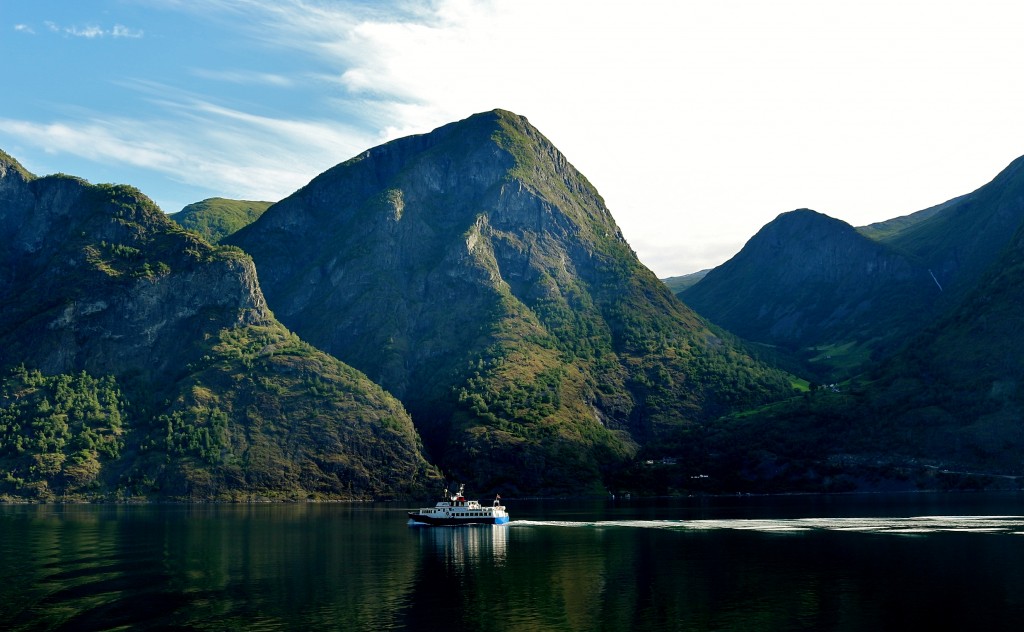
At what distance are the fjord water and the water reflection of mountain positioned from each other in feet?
2.17

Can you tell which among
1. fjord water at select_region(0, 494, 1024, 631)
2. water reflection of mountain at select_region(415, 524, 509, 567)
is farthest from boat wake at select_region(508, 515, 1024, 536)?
water reflection of mountain at select_region(415, 524, 509, 567)

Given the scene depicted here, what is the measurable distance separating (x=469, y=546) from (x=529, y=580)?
51739mm

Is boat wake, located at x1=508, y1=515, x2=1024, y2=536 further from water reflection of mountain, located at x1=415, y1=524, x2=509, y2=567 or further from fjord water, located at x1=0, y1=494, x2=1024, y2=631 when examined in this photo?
water reflection of mountain, located at x1=415, y1=524, x2=509, y2=567

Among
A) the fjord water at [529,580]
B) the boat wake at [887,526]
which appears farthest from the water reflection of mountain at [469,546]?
the boat wake at [887,526]

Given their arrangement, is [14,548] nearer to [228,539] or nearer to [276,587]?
[228,539]

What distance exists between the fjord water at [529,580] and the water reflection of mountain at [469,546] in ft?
2.17

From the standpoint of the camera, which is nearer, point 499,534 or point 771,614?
point 771,614

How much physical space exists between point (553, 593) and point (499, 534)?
87714 mm

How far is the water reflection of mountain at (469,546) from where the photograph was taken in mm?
144438

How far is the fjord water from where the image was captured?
9019 cm

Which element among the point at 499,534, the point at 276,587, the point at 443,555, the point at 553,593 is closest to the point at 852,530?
the point at 499,534

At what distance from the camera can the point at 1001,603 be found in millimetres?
95438

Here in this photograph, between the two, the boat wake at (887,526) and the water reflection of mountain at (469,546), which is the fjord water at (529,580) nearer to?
the water reflection of mountain at (469,546)

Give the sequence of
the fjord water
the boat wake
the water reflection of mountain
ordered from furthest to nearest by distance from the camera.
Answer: the boat wake
the water reflection of mountain
the fjord water
